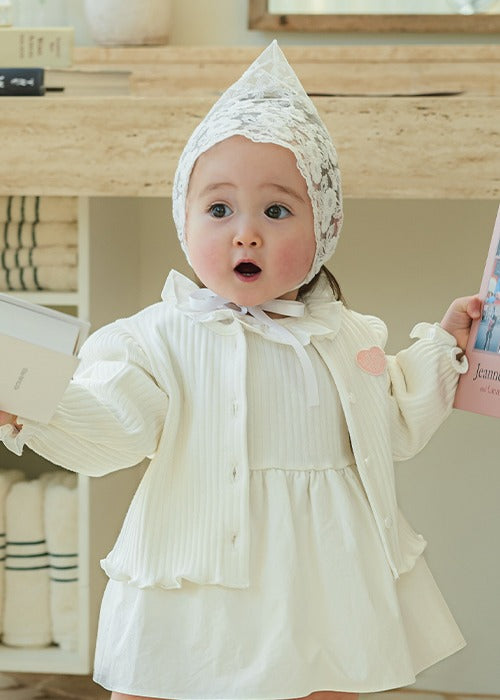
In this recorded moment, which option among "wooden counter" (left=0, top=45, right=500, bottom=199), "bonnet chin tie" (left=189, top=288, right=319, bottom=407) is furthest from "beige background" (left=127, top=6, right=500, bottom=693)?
"bonnet chin tie" (left=189, top=288, right=319, bottom=407)

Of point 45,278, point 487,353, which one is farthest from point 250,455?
point 45,278

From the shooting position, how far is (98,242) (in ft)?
5.46

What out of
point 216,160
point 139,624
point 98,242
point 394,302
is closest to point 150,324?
point 216,160

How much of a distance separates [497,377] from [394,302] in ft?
2.72

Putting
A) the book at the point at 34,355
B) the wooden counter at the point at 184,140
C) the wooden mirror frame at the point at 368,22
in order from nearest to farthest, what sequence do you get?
the book at the point at 34,355 < the wooden counter at the point at 184,140 < the wooden mirror frame at the point at 368,22

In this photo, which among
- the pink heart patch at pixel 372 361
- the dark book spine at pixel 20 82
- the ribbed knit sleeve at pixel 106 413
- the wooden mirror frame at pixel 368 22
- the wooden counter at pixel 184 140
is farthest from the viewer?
the wooden mirror frame at pixel 368 22

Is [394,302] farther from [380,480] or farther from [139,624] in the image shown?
[139,624]

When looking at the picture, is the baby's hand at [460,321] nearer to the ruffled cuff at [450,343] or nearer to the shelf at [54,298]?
the ruffled cuff at [450,343]

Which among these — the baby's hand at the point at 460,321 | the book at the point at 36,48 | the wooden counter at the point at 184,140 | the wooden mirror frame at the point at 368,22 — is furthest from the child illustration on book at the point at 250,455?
the wooden mirror frame at the point at 368,22

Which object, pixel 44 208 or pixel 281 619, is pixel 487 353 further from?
pixel 44 208

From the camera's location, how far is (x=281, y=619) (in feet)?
3.28

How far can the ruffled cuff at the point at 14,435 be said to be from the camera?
0.91m

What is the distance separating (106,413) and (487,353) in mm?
390

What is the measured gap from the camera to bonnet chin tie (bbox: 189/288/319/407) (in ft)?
3.50
